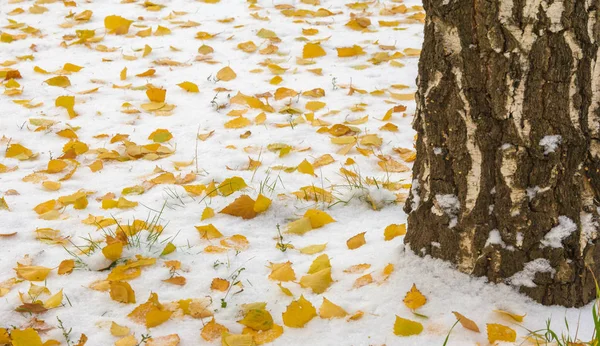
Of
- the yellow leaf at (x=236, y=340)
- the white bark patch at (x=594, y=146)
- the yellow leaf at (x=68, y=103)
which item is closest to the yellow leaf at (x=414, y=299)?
the yellow leaf at (x=236, y=340)

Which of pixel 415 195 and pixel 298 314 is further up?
pixel 415 195

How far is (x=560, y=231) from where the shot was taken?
5.69 ft

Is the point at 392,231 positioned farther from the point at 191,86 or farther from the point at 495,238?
the point at 191,86

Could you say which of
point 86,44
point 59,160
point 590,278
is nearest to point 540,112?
point 590,278

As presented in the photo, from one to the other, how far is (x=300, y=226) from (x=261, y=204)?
0.65ft

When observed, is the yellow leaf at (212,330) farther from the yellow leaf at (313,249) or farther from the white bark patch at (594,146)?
the white bark patch at (594,146)

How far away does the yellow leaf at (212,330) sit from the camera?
1.88m

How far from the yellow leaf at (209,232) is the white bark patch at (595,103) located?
134cm

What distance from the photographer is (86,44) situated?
4.68m

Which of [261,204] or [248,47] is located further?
[248,47]

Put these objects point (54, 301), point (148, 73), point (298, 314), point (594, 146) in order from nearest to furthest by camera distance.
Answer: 1. point (594, 146)
2. point (298, 314)
3. point (54, 301)
4. point (148, 73)

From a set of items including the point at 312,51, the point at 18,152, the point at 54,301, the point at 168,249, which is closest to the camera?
the point at 54,301

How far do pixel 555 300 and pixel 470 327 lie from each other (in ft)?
0.86

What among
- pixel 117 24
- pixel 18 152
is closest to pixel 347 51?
pixel 117 24
